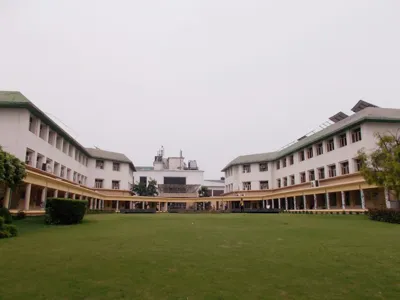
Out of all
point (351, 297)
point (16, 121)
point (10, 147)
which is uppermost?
point (16, 121)

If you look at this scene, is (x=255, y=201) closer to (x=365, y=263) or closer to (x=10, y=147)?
(x=10, y=147)

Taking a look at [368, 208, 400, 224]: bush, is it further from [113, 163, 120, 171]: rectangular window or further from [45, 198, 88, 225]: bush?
[113, 163, 120, 171]: rectangular window

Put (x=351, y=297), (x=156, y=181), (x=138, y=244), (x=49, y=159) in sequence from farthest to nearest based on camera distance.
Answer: (x=156, y=181) < (x=49, y=159) < (x=138, y=244) < (x=351, y=297)

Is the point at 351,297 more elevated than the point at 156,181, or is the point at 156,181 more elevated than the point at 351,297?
the point at 156,181

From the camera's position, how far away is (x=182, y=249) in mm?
8430

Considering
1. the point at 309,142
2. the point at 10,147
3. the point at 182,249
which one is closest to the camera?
the point at 182,249

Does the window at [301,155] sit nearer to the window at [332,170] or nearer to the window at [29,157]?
the window at [332,170]

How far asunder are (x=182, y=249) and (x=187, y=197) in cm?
4856

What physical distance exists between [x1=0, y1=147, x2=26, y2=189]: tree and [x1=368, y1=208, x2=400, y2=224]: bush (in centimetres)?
2106

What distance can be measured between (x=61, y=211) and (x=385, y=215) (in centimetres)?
1904

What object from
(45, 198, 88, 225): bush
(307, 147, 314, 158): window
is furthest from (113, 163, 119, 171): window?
(45, 198, 88, 225): bush

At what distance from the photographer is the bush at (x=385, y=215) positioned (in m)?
18.7

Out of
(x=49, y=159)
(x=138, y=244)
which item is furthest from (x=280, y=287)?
(x=49, y=159)

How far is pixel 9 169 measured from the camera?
47.8ft
